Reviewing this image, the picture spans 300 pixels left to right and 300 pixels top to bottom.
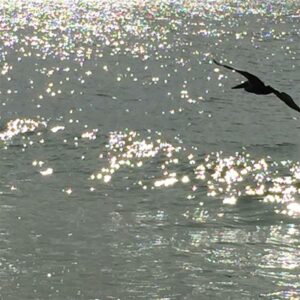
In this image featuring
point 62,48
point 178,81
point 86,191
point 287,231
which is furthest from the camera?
point 62,48

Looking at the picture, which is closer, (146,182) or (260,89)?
(260,89)

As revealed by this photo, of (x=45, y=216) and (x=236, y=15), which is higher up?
(x=236, y=15)

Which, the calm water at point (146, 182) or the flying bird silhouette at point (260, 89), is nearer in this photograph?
the flying bird silhouette at point (260, 89)

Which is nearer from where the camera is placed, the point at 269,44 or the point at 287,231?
the point at 287,231

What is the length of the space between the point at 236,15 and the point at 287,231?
9377 cm

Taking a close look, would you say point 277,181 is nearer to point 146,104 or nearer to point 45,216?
point 45,216

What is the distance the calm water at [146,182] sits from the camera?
22141 millimetres

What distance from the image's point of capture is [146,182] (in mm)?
31203

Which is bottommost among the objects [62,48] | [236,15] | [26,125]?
[26,125]

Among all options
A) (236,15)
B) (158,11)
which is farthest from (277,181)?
(158,11)

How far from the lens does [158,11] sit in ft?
428

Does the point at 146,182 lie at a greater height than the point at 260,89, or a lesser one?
lesser

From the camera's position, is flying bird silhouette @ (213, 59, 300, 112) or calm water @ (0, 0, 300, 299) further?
calm water @ (0, 0, 300, 299)

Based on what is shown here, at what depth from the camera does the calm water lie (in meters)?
22.1
